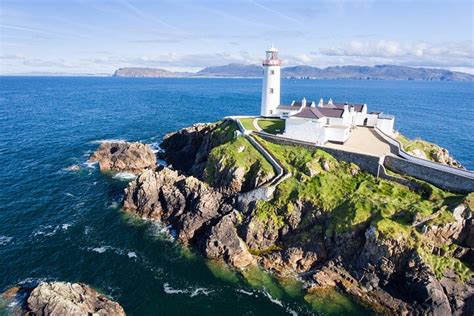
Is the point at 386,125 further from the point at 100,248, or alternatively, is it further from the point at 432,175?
the point at 100,248

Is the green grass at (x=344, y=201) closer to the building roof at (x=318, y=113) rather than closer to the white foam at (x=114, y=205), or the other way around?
the building roof at (x=318, y=113)

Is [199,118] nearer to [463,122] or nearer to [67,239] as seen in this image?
[67,239]

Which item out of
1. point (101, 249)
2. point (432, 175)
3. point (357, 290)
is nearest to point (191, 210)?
point (101, 249)

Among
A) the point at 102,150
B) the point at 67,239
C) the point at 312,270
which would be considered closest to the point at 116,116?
the point at 102,150

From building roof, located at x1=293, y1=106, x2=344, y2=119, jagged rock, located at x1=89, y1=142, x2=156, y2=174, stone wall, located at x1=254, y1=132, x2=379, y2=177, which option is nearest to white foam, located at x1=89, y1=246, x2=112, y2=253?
jagged rock, located at x1=89, y1=142, x2=156, y2=174

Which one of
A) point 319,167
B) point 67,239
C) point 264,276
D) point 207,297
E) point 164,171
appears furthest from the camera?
point 164,171

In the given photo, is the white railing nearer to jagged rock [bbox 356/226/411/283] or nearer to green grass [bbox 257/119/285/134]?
jagged rock [bbox 356/226/411/283]

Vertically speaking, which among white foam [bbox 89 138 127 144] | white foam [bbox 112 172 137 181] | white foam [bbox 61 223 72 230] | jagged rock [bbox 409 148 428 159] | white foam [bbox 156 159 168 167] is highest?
jagged rock [bbox 409 148 428 159]
